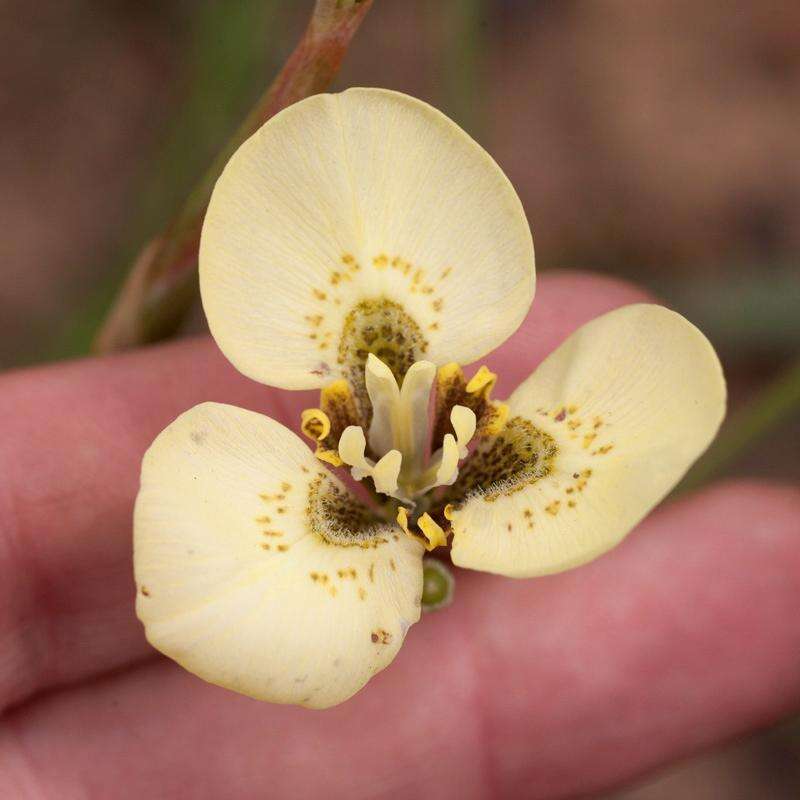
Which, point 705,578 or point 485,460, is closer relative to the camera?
point 485,460

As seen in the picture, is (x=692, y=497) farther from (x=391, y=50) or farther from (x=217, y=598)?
(x=391, y=50)

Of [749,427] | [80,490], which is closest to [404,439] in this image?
[80,490]

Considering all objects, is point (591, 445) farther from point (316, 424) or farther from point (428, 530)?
point (316, 424)

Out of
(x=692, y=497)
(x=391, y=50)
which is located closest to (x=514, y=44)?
(x=391, y=50)

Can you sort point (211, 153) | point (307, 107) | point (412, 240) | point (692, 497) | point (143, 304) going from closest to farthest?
1. point (307, 107)
2. point (412, 240)
3. point (143, 304)
4. point (692, 497)
5. point (211, 153)

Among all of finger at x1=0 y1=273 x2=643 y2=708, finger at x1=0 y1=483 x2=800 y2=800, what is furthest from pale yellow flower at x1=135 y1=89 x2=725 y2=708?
finger at x1=0 y1=483 x2=800 y2=800

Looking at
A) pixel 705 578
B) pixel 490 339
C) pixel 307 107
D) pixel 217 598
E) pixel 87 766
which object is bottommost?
pixel 87 766
